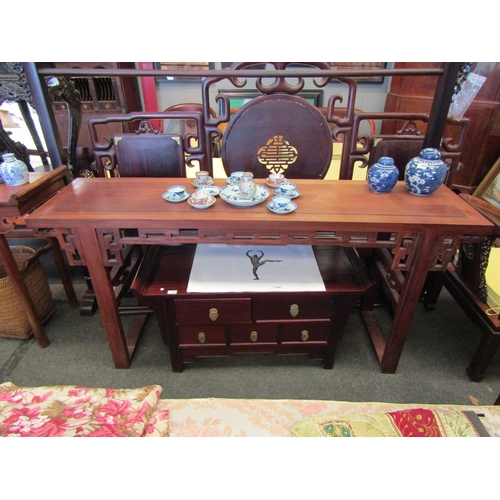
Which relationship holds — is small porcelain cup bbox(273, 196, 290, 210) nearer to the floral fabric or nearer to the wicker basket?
the floral fabric

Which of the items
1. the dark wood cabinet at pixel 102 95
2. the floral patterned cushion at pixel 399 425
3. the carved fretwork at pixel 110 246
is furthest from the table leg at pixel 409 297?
the dark wood cabinet at pixel 102 95

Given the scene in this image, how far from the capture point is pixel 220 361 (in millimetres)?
1571

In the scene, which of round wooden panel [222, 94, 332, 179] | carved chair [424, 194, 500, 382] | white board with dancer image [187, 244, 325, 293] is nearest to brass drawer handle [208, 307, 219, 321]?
white board with dancer image [187, 244, 325, 293]

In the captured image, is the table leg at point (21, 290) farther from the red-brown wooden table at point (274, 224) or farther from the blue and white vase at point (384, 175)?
the blue and white vase at point (384, 175)

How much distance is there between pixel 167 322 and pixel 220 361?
0.39 meters

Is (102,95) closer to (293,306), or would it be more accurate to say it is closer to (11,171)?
(11,171)

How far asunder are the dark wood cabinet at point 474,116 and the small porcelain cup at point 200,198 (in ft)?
8.41

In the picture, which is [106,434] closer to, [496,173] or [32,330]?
[32,330]

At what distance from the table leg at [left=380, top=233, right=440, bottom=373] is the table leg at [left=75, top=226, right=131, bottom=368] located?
1.22 metres

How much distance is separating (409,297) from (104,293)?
1276 mm

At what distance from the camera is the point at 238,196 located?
1224mm

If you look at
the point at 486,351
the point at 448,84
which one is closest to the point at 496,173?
the point at 448,84

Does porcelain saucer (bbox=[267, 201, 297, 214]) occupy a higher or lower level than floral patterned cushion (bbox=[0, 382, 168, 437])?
higher

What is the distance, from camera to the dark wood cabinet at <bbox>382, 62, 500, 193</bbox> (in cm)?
280
